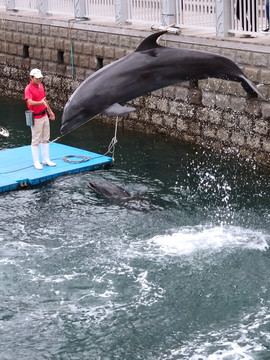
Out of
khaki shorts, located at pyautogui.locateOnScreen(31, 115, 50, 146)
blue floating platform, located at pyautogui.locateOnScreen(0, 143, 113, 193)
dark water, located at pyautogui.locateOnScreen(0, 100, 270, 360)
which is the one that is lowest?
dark water, located at pyautogui.locateOnScreen(0, 100, 270, 360)

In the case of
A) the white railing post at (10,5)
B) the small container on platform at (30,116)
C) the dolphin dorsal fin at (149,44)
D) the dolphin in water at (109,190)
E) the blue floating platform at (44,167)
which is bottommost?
the dolphin in water at (109,190)

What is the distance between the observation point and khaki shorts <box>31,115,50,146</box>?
15.3 metres

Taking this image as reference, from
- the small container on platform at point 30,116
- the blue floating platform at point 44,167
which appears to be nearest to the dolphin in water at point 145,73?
the small container on platform at point 30,116

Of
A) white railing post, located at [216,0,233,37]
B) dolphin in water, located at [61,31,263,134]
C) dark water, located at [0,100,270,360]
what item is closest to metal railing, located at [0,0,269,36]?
white railing post, located at [216,0,233,37]

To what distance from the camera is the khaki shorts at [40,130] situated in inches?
602

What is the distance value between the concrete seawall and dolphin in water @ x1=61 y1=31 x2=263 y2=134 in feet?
16.8

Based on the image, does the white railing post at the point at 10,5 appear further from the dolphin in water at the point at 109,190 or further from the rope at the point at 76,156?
the dolphin in water at the point at 109,190

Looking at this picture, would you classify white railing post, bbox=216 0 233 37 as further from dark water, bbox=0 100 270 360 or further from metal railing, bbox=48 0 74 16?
metal railing, bbox=48 0 74 16

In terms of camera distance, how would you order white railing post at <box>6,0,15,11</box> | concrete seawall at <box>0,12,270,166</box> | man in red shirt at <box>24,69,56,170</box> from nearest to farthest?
man in red shirt at <box>24,69,56,170</box>, concrete seawall at <box>0,12,270,166</box>, white railing post at <box>6,0,15,11</box>

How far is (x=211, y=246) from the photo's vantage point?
41.0 ft

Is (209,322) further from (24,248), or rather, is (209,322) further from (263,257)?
(24,248)

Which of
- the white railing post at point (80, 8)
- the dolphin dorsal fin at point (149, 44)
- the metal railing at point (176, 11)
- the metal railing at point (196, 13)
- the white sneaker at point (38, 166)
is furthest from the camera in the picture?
the white railing post at point (80, 8)

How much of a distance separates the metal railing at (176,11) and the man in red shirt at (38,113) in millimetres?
4141

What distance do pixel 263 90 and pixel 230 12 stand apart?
1.96 metres
